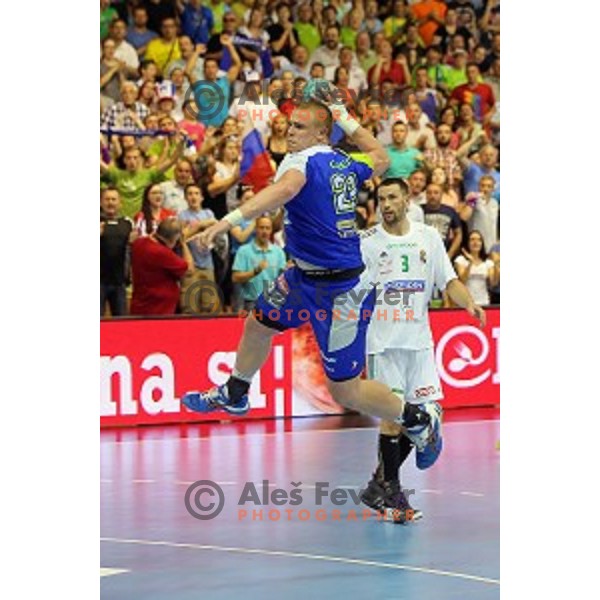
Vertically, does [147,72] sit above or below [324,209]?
above

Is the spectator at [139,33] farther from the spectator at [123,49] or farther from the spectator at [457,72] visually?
the spectator at [457,72]

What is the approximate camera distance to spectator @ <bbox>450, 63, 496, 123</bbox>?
20422 millimetres

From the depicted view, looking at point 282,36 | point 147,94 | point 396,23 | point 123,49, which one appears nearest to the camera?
point 147,94

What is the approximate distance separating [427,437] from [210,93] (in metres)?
8.07

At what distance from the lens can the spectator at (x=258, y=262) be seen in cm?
1703

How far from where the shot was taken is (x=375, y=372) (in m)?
11.6

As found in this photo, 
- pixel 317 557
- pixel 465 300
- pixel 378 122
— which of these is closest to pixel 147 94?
pixel 378 122

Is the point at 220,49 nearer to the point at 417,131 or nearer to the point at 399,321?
the point at 417,131

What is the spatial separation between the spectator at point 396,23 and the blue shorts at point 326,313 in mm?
10722

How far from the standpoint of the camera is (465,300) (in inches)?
436

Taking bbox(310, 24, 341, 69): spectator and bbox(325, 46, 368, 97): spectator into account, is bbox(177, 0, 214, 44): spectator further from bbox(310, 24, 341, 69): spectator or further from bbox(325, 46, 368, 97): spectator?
bbox(325, 46, 368, 97): spectator

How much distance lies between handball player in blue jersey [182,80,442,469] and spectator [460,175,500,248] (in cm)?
851
